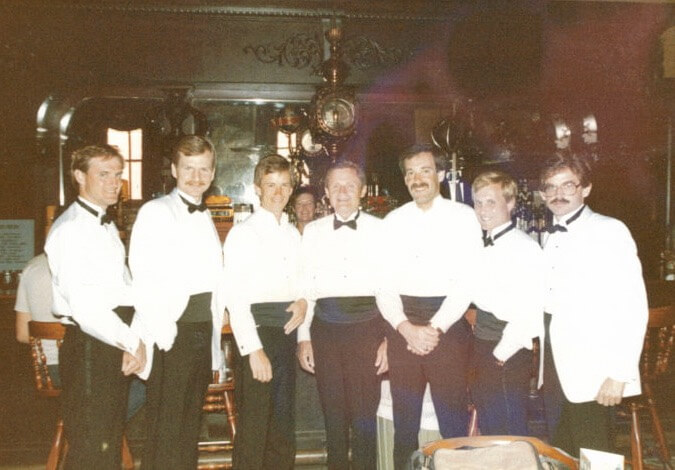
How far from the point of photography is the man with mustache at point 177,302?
2443 mm

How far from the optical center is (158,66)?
23.1 ft

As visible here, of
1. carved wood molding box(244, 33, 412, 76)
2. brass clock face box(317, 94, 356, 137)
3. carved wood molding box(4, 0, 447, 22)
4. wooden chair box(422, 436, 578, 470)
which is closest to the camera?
wooden chair box(422, 436, 578, 470)

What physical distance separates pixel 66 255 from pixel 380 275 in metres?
1.40

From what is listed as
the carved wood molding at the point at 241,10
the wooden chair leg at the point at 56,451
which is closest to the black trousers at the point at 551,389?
the wooden chair leg at the point at 56,451

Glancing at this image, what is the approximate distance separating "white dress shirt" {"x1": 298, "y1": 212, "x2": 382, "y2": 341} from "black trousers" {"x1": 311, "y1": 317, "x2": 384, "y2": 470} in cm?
17

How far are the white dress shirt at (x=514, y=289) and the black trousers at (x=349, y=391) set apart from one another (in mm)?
604

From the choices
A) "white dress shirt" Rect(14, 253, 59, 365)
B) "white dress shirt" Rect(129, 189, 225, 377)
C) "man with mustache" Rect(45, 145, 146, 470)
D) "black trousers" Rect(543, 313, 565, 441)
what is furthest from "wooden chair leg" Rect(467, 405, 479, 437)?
"white dress shirt" Rect(14, 253, 59, 365)

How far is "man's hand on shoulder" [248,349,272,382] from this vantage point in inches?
103

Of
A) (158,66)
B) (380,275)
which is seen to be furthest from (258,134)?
(380,275)

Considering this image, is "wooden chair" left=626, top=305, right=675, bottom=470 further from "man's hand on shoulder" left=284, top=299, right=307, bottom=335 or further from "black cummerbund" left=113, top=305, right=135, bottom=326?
"black cummerbund" left=113, top=305, right=135, bottom=326

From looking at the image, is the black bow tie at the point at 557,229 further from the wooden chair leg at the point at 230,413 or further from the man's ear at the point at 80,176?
the man's ear at the point at 80,176

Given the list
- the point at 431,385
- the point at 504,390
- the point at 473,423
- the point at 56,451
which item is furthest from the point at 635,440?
the point at 56,451

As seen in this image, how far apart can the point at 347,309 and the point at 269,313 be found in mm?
374

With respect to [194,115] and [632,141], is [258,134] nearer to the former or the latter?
[194,115]
